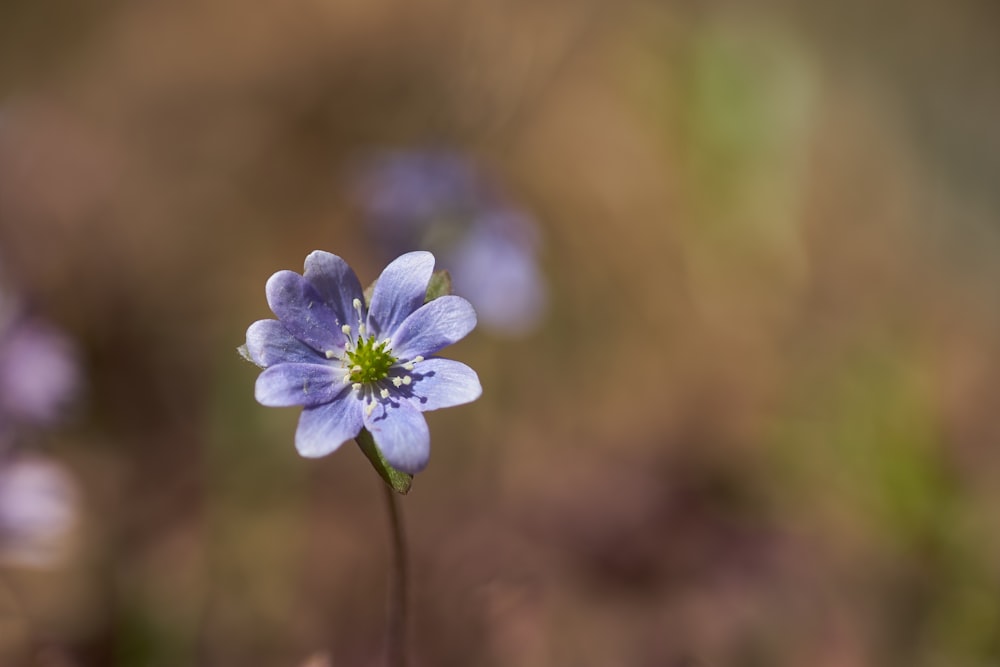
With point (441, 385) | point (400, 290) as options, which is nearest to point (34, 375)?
point (400, 290)

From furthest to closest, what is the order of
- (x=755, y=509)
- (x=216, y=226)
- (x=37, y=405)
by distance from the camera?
(x=216, y=226)
(x=755, y=509)
(x=37, y=405)

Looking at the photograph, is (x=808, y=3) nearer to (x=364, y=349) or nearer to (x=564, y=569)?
(x=564, y=569)

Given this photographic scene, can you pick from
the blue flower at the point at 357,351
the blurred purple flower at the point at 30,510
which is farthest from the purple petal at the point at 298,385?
the blurred purple flower at the point at 30,510

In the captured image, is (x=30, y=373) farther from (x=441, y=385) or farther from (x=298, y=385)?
(x=441, y=385)

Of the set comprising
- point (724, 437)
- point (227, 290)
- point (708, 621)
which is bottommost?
point (708, 621)

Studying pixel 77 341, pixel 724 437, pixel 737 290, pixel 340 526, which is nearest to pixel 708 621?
pixel 724 437
